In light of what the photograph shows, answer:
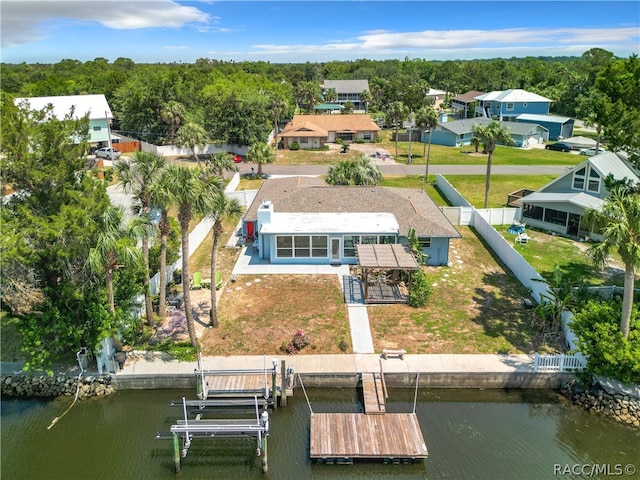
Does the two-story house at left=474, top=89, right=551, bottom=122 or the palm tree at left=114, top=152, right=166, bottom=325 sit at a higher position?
the two-story house at left=474, top=89, right=551, bottom=122

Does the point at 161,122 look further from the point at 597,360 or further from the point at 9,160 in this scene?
the point at 597,360

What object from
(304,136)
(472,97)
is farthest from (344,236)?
(472,97)

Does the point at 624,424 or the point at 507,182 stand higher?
the point at 507,182

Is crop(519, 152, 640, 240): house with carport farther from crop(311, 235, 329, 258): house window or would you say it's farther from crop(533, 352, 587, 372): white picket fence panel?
crop(311, 235, 329, 258): house window

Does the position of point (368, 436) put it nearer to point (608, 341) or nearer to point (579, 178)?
point (608, 341)

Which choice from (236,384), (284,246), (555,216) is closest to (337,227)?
(284,246)

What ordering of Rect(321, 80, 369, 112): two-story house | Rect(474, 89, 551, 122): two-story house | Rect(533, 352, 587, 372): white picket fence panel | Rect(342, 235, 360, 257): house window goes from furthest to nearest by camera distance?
Rect(321, 80, 369, 112): two-story house < Rect(474, 89, 551, 122): two-story house < Rect(342, 235, 360, 257): house window < Rect(533, 352, 587, 372): white picket fence panel

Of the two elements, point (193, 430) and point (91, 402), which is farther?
point (91, 402)

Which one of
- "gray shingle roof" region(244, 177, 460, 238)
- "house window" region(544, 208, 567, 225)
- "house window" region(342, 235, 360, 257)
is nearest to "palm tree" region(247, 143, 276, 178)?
"gray shingle roof" region(244, 177, 460, 238)
